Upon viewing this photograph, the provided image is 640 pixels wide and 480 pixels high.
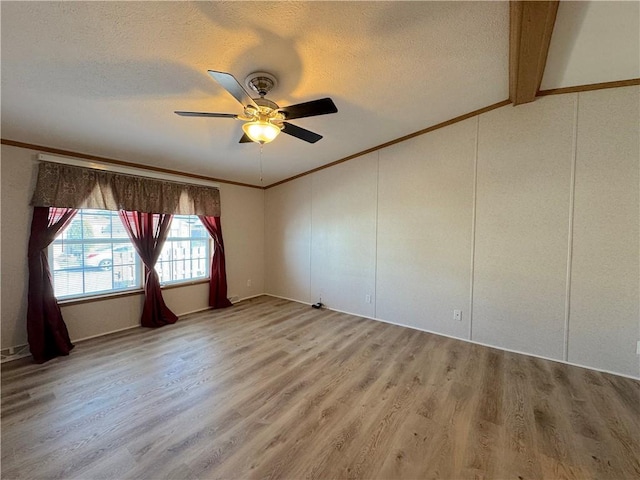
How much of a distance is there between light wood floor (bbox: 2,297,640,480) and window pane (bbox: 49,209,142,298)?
71 centimetres

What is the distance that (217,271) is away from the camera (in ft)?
14.7

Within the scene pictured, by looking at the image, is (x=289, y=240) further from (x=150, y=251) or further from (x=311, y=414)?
(x=311, y=414)

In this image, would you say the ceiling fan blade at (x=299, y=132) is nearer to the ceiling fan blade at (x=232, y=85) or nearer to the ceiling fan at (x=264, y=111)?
the ceiling fan at (x=264, y=111)

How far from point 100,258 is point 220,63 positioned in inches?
117

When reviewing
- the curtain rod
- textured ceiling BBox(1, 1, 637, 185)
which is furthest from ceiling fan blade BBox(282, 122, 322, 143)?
the curtain rod

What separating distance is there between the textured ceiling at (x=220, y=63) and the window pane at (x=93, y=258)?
0.89 meters

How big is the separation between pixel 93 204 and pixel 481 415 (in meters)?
4.45

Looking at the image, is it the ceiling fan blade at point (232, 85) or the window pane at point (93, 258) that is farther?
the window pane at point (93, 258)

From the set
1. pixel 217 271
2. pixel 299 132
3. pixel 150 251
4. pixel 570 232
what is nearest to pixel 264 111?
pixel 299 132

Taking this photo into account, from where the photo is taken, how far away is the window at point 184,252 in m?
4.03

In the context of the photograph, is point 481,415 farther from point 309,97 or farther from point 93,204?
point 93,204

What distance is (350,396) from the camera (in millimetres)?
2166

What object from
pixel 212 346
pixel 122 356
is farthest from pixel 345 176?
pixel 122 356

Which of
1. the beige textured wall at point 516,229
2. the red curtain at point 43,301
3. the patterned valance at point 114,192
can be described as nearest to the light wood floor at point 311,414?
the red curtain at point 43,301
